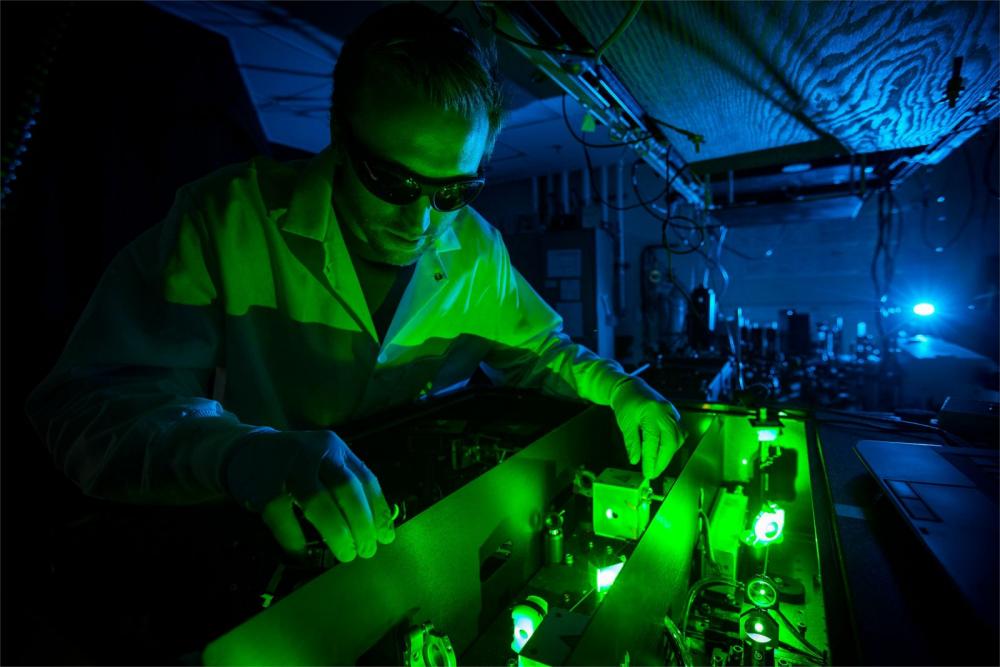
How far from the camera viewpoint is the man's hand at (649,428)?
1.07 m

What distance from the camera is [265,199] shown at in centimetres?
112

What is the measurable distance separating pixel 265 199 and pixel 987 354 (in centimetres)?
318

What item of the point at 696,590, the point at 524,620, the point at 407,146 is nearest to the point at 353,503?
the point at 524,620

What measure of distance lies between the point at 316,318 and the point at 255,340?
0.16 metres

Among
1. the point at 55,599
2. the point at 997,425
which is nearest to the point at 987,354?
the point at 997,425

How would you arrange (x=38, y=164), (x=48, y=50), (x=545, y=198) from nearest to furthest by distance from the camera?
(x=48, y=50) < (x=38, y=164) < (x=545, y=198)

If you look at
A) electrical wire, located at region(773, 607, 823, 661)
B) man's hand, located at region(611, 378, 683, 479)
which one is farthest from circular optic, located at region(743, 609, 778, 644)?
man's hand, located at region(611, 378, 683, 479)

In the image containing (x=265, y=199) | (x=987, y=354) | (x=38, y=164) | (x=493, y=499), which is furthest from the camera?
(x=987, y=354)

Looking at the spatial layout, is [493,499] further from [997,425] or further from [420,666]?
[997,425]

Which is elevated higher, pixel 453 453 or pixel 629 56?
pixel 629 56

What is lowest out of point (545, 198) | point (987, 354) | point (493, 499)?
point (493, 499)

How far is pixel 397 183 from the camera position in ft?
3.20

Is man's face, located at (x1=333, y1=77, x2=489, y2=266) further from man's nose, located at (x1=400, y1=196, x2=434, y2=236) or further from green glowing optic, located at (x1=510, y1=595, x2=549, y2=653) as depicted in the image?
green glowing optic, located at (x1=510, y1=595, x2=549, y2=653)

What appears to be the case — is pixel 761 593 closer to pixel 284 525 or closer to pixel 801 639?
pixel 801 639
